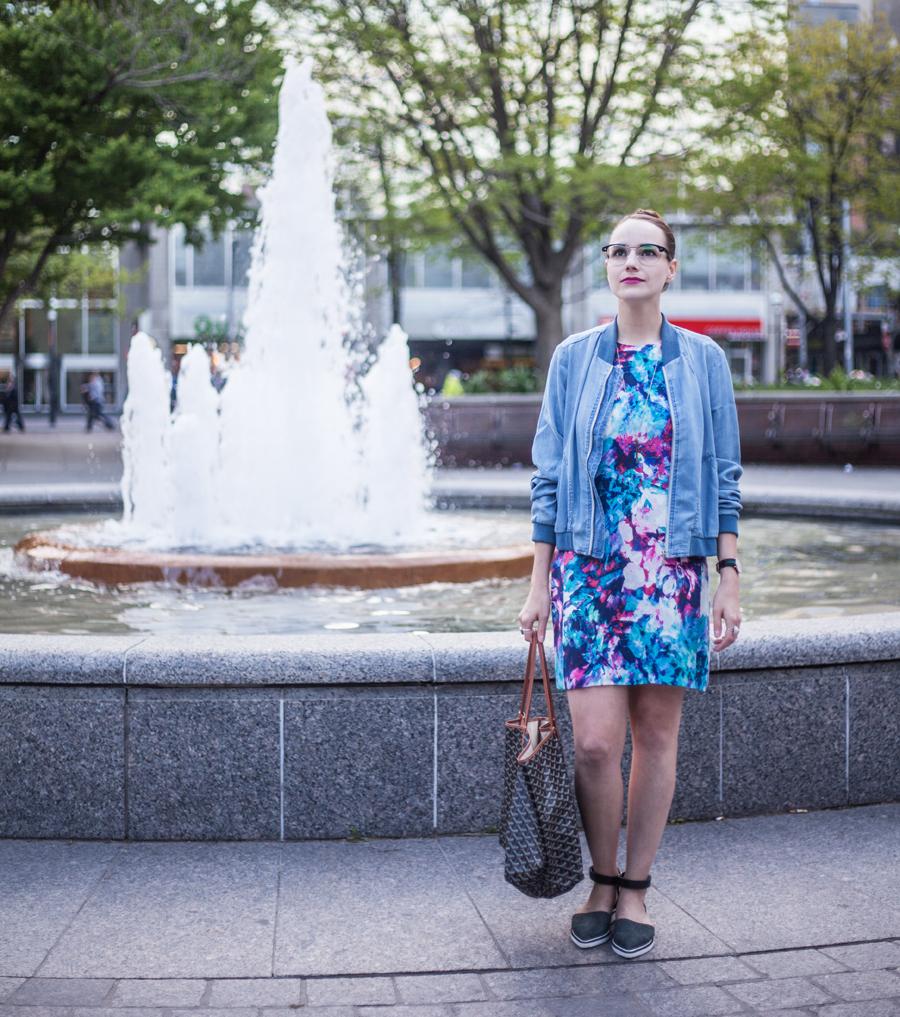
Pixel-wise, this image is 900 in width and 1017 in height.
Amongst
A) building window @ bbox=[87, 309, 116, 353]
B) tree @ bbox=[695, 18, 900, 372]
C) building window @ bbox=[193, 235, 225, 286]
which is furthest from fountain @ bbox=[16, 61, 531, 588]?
building window @ bbox=[87, 309, 116, 353]

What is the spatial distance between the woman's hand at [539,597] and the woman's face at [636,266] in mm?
695

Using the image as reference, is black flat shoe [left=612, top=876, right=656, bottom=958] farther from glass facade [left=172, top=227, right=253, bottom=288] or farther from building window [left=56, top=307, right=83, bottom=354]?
building window [left=56, top=307, right=83, bottom=354]

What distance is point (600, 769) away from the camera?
3203 mm

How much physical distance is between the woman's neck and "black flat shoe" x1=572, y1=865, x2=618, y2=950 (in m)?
1.44

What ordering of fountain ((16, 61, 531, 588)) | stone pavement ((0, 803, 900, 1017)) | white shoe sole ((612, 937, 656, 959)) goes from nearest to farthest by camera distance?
1. stone pavement ((0, 803, 900, 1017))
2. white shoe sole ((612, 937, 656, 959))
3. fountain ((16, 61, 531, 588))

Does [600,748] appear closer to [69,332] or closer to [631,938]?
[631,938]

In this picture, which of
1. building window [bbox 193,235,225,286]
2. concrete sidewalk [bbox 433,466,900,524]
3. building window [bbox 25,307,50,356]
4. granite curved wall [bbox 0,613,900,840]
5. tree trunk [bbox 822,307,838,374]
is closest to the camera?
granite curved wall [bbox 0,613,900,840]

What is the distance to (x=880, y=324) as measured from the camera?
63.0m

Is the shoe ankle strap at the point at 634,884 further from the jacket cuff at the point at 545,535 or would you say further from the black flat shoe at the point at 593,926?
the jacket cuff at the point at 545,535

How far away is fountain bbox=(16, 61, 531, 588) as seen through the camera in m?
8.12

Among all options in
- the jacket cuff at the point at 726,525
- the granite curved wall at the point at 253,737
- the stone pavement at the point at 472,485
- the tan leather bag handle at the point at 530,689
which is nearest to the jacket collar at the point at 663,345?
the jacket cuff at the point at 726,525

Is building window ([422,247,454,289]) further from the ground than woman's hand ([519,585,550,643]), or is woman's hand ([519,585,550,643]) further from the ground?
building window ([422,247,454,289])

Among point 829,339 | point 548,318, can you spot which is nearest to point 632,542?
point 548,318

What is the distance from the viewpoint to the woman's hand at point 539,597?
126 inches
